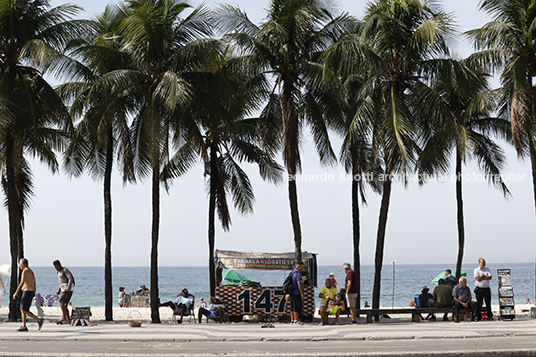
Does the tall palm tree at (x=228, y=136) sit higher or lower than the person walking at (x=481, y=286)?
higher

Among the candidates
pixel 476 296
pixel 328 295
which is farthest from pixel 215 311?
pixel 476 296

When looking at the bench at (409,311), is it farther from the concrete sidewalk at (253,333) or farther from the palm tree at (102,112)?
the palm tree at (102,112)

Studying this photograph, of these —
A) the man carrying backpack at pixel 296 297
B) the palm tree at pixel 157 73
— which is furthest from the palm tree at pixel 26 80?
the man carrying backpack at pixel 296 297

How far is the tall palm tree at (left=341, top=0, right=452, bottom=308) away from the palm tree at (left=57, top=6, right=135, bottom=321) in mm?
7484

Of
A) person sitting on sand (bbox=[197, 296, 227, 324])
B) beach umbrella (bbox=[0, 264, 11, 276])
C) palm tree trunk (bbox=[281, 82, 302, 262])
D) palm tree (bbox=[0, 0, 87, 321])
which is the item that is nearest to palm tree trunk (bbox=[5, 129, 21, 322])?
palm tree (bbox=[0, 0, 87, 321])

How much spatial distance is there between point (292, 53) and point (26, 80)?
876 cm

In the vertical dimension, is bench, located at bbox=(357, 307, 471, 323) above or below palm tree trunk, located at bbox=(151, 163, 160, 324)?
below

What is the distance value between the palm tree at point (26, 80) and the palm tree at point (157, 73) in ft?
6.81

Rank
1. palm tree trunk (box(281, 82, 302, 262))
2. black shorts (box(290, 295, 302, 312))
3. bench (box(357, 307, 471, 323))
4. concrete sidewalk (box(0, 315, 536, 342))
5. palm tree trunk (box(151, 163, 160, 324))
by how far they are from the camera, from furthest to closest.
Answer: palm tree trunk (box(281, 82, 302, 262)) < palm tree trunk (box(151, 163, 160, 324)) < bench (box(357, 307, 471, 323)) < black shorts (box(290, 295, 302, 312)) < concrete sidewalk (box(0, 315, 536, 342))

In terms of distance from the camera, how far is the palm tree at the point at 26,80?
1817cm

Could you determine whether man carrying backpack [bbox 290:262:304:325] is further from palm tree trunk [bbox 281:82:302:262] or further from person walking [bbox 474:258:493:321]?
person walking [bbox 474:258:493:321]

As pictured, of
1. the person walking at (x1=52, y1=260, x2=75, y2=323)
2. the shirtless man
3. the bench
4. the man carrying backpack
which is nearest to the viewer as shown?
the shirtless man

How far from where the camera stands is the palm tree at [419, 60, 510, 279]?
20125 mm

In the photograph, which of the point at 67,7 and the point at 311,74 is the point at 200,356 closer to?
the point at 311,74
